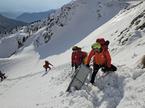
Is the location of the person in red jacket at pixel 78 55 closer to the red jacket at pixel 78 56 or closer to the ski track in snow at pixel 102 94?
the red jacket at pixel 78 56

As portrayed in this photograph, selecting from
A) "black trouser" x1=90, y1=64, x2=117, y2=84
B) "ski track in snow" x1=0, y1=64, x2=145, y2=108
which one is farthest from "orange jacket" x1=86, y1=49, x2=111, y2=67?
"ski track in snow" x1=0, y1=64, x2=145, y2=108

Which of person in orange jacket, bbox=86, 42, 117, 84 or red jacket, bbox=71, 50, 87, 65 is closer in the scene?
person in orange jacket, bbox=86, 42, 117, 84

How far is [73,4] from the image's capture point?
92.6 meters

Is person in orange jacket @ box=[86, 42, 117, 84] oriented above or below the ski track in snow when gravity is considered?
above

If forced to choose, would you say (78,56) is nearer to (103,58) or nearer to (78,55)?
(78,55)

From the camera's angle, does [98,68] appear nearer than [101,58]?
No

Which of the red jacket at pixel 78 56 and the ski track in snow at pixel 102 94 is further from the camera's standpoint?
the red jacket at pixel 78 56

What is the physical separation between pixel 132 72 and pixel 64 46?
56.8m

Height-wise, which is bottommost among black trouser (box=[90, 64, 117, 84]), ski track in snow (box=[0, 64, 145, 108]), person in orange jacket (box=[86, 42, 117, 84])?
ski track in snow (box=[0, 64, 145, 108])

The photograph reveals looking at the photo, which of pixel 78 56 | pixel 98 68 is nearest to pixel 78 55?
pixel 78 56

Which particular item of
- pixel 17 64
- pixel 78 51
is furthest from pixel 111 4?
pixel 78 51

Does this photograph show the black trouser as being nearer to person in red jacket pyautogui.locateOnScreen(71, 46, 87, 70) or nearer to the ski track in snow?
the ski track in snow

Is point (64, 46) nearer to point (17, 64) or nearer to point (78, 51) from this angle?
point (17, 64)

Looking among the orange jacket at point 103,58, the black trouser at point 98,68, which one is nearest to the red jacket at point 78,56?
the black trouser at point 98,68
